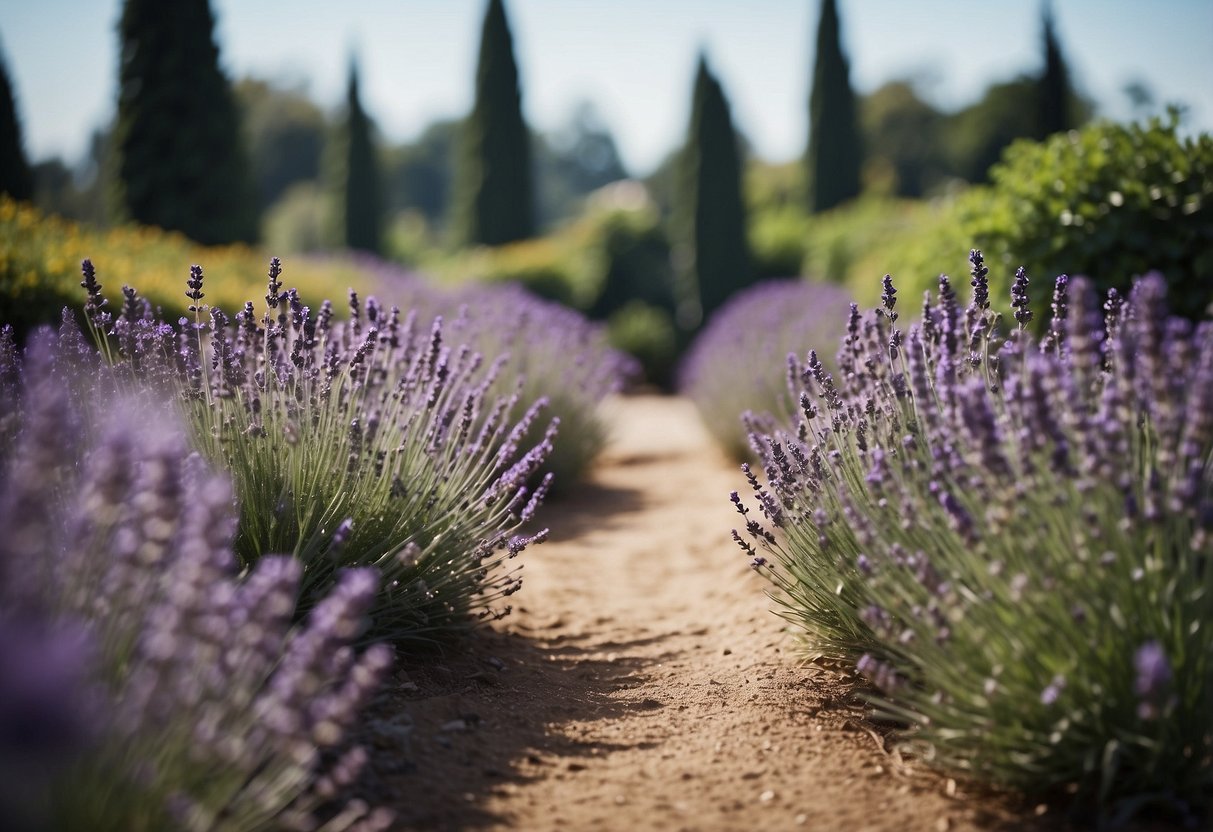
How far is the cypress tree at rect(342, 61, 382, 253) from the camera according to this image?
22297 millimetres

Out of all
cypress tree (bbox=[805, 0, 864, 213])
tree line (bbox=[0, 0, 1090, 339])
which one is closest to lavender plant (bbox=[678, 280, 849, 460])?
tree line (bbox=[0, 0, 1090, 339])

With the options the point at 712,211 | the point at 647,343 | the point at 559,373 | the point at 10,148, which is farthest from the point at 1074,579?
the point at 712,211

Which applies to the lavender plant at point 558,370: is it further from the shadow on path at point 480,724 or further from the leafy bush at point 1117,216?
the shadow on path at point 480,724

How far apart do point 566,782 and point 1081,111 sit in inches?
1471

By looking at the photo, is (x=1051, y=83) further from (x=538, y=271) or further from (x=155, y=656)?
(x=155, y=656)

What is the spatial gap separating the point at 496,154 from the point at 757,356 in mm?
13867

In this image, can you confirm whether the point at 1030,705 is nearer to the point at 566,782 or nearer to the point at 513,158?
the point at 566,782

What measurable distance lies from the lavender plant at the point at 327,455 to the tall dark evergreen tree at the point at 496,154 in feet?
57.9

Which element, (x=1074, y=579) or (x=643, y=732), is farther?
(x=643, y=732)

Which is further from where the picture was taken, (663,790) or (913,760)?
(913,760)

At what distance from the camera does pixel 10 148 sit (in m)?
12.6

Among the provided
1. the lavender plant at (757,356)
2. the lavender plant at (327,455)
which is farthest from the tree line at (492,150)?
the lavender plant at (327,455)

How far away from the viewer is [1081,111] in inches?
1319

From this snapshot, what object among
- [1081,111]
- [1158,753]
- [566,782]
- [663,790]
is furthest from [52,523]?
[1081,111]
